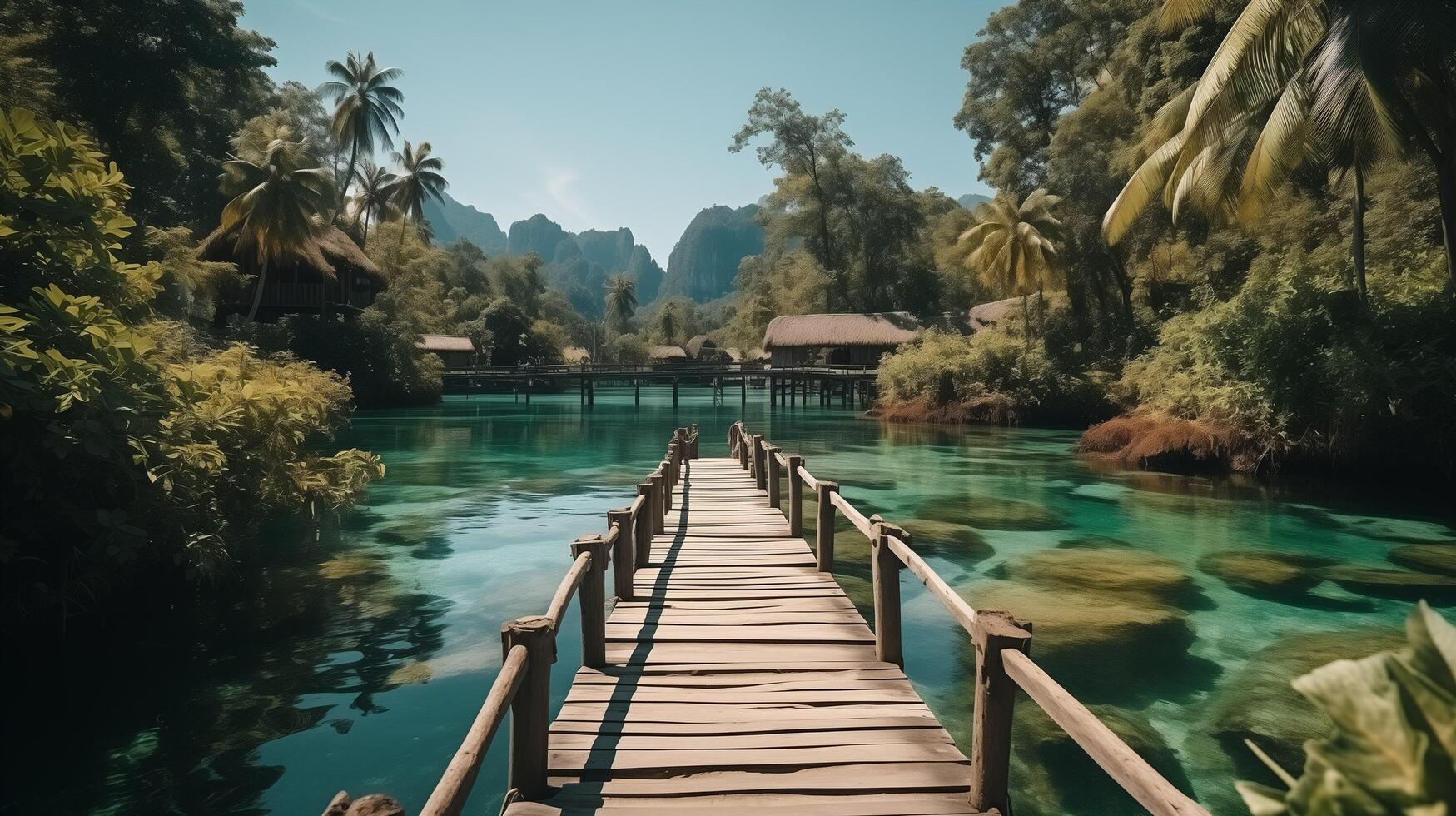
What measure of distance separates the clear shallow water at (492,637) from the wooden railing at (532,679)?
1606mm

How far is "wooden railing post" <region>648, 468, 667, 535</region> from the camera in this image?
8802 millimetres

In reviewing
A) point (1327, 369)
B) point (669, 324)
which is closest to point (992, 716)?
point (1327, 369)

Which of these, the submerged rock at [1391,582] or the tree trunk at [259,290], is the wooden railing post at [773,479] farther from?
the tree trunk at [259,290]

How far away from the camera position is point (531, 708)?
138 inches

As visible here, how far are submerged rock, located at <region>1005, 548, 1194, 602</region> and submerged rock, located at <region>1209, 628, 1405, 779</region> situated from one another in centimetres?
159

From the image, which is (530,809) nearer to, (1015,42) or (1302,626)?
(1302,626)

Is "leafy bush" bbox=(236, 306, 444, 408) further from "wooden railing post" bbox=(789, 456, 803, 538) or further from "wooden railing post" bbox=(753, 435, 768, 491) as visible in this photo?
"wooden railing post" bbox=(789, 456, 803, 538)

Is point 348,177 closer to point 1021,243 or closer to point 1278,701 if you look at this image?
point 1021,243

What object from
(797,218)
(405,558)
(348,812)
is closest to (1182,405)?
(405,558)

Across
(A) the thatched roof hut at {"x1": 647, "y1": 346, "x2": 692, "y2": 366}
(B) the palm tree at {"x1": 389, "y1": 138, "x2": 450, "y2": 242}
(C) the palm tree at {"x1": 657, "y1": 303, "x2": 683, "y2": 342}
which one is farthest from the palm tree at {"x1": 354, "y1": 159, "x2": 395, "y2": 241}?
(C) the palm tree at {"x1": 657, "y1": 303, "x2": 683, "y2": 342}

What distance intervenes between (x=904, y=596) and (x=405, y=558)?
6.84 metres

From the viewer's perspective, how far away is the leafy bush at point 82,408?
575 centimetres

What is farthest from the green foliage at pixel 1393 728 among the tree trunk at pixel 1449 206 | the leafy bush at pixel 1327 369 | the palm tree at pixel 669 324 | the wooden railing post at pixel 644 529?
the palm tree at pixel 669 324

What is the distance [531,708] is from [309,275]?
38525 mm
